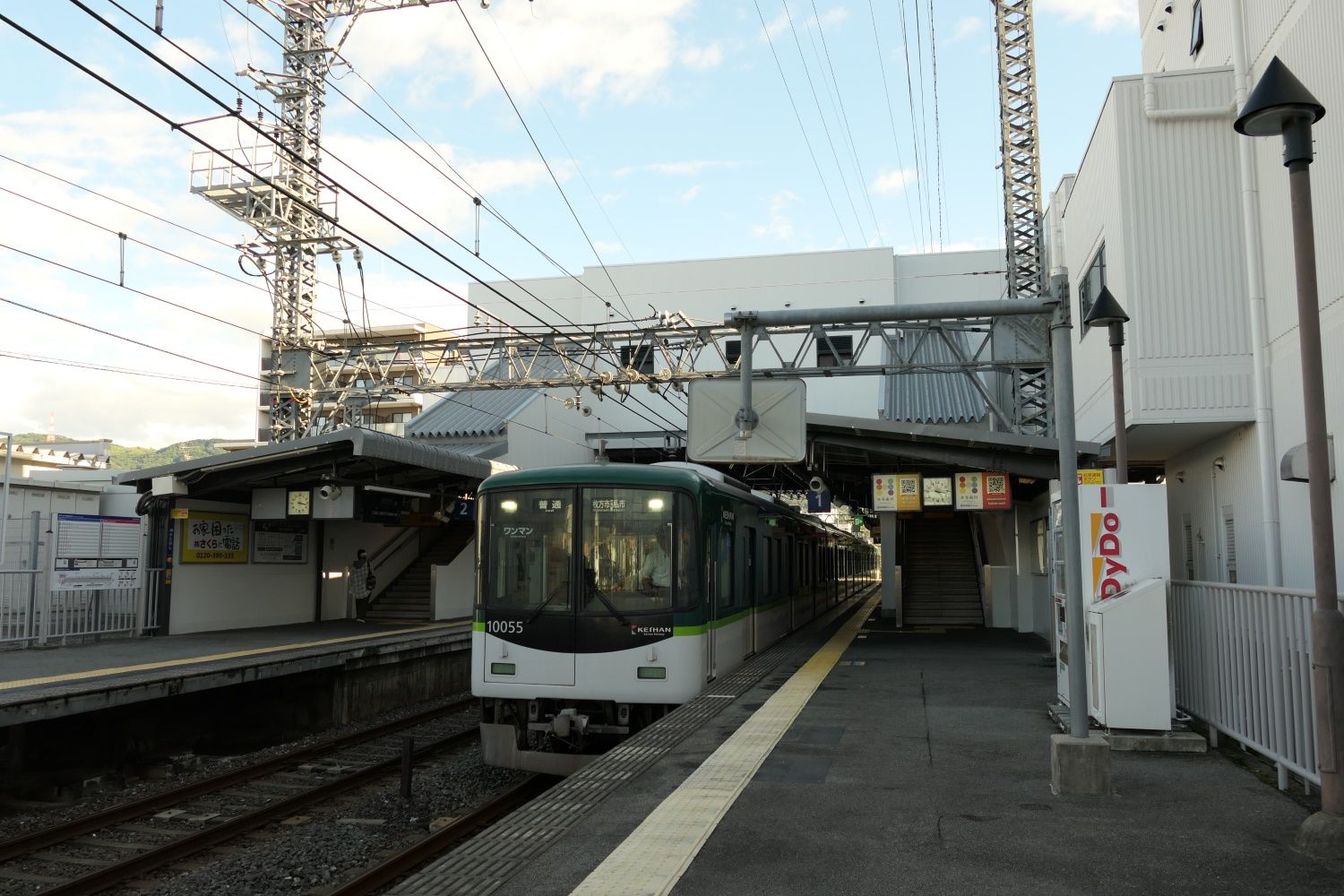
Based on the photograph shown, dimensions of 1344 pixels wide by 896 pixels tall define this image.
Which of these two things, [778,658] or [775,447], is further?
[778,658]

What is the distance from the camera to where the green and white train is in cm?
949

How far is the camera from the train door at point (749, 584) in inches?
502

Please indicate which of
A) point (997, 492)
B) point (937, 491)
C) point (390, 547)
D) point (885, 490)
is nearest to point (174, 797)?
point (885, 490)

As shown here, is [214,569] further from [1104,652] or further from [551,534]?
[1104,652]

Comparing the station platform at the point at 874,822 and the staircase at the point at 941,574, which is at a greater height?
the staircase at the point at 941,574

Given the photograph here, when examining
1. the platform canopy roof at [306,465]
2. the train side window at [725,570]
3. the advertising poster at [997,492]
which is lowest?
the train side window at [725,570]

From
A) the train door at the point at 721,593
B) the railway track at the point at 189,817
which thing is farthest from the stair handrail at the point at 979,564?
the railway track at the point at 189,817

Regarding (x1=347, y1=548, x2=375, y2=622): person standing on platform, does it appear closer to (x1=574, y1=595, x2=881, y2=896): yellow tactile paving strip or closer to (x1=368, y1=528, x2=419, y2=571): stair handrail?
(x1=368, y1=528, x2=419, y2=571): stair handrail

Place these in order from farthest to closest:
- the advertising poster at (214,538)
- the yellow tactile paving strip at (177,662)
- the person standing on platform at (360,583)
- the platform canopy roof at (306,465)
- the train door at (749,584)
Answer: the person standing on platform at (360,583) < the advertising poster at (214,538) < the platform canopy roof at (306,465) < the train door at (749,584) < the yellow tactile paving strip at (177,662)

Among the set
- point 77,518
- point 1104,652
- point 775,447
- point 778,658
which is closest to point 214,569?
point 77,518

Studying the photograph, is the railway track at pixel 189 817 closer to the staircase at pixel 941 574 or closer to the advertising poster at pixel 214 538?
the advertising poster at pixel 214 538

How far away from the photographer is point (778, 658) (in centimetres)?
1342

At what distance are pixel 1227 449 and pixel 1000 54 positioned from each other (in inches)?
680

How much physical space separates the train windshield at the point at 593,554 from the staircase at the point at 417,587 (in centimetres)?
1178
